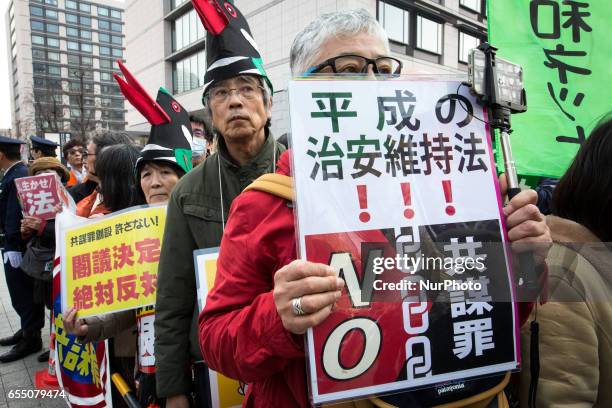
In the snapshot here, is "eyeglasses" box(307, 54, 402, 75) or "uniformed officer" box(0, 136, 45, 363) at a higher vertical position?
"eyeglasses" box(307, 54, 402, 75)

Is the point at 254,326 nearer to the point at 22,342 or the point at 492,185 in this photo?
the point at 492,185

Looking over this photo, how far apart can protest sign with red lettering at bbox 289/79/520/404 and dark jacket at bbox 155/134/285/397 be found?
2.68ft

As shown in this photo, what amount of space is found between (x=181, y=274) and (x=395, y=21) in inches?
632

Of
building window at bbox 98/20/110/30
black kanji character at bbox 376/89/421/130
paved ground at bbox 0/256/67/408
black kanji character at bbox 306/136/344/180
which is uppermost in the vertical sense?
building window at bbox 98/20/110/30

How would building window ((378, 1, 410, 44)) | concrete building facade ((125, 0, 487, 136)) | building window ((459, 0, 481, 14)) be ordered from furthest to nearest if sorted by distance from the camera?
1. building window ((459, 0, 481, 14))
2. concrete building facade ((125, 0, 487, 136))
3. building window ((378, 1, 410, 44))

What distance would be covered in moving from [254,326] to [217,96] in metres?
1.12

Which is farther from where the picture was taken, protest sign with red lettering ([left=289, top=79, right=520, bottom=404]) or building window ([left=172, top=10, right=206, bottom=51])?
building window ([left=172, top=10, right=206, bottom=51])

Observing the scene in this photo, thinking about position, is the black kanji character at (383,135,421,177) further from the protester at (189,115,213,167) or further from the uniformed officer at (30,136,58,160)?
the uniformed officer at (30,136,58,160)

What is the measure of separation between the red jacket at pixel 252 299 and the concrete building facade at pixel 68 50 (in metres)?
76.0

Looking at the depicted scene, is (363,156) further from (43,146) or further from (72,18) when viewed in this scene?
(72,18)

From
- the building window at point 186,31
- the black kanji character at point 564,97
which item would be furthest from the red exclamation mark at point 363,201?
the building window at point 186,31

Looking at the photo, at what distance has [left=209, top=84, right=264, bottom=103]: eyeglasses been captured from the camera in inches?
66.1

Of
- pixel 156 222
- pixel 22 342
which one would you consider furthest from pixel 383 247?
pixel 22 342

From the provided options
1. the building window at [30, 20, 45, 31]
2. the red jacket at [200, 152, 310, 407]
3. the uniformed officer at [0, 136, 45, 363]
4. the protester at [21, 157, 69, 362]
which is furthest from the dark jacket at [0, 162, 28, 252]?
the building window at [30, 20, 45, 31]
